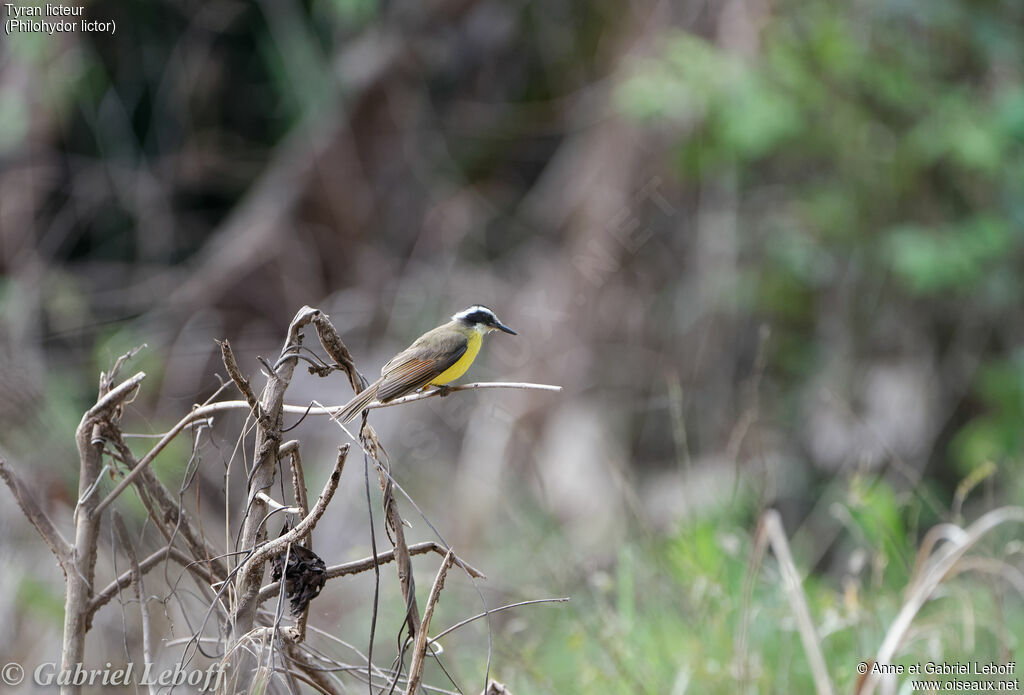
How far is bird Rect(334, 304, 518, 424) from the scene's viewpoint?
6.09 ft

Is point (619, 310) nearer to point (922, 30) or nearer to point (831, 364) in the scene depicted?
point (831, 364)

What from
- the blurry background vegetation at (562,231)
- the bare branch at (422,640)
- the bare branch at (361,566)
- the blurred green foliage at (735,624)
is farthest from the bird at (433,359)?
the blurry background vegetation at (562,231)

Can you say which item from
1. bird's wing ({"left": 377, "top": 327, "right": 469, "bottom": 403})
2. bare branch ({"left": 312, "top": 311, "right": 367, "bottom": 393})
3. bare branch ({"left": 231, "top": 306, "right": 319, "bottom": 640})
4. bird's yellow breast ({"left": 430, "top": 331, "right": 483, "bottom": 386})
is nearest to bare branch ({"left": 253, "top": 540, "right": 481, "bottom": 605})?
bare branch ({"left": 231, "top": 306, "right": 319, "bottom": 640})

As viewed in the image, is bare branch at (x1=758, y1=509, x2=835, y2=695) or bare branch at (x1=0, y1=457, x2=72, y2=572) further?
bare branch at (x1=758, y1=509, x2=835, y2=695)

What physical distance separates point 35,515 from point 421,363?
854 millimetres

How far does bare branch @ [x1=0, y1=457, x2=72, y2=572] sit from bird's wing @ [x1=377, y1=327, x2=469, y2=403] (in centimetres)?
62

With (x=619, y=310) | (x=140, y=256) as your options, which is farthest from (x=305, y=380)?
(x=619, y=310)

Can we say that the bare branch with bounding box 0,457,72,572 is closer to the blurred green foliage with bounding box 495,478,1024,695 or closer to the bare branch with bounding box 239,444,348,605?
the bare branch with bounding box 239,444,348,605

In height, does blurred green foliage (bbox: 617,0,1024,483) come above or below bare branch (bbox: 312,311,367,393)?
below

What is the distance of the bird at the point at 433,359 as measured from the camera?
1.86 meters

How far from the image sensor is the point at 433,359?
6.79 ft

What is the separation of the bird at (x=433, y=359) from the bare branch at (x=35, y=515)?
18.5 inches

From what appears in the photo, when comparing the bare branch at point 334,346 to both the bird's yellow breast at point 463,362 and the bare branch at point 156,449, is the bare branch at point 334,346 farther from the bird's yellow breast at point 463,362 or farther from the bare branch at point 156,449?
the bird's yellow breast at point 463,362

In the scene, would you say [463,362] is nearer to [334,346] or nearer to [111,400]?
[334,346]
